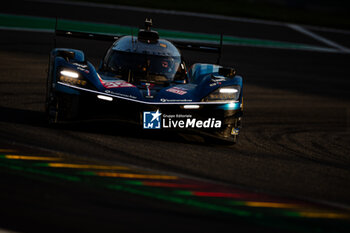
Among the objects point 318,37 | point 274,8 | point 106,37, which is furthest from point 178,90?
point 274,8

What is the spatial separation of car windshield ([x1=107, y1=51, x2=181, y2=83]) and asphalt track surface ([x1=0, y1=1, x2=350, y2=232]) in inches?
53.0

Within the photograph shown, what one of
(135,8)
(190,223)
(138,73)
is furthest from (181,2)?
(190,223)

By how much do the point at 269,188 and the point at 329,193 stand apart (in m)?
0.65

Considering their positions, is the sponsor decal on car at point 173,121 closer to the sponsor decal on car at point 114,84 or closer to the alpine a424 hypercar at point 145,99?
the alpine a424 hypercar at point 145,99

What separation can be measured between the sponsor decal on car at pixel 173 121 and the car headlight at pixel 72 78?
3.16 ft

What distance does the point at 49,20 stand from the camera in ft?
73.4

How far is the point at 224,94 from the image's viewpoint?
348 inches

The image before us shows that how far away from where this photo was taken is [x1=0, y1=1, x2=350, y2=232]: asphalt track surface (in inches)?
215

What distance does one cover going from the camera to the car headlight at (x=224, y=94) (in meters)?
8.73

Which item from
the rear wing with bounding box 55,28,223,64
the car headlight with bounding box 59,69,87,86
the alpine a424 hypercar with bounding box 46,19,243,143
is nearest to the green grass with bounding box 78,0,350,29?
the rear wing with bounding box 55,28,223,64

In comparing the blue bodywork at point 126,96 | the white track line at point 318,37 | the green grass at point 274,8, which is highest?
the green grass at point 274,8

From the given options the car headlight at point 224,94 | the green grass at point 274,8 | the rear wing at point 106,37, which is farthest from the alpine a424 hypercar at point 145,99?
the green grass at point 274,8

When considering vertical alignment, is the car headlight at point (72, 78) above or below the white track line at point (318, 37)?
below

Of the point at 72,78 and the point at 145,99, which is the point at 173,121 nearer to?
the point at 145,99
